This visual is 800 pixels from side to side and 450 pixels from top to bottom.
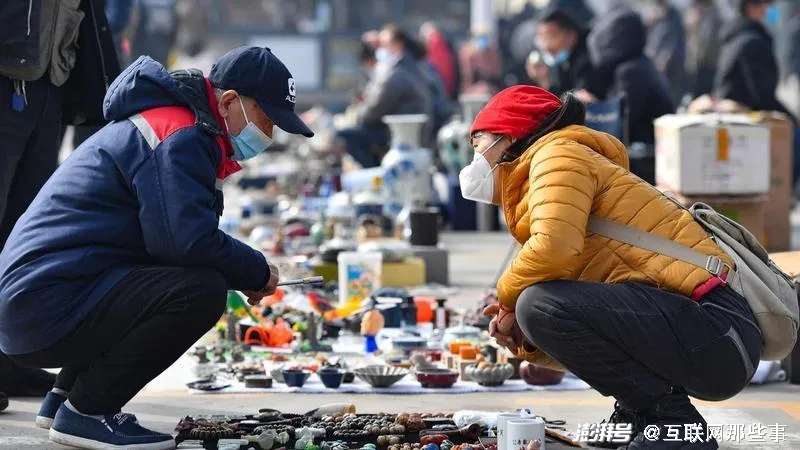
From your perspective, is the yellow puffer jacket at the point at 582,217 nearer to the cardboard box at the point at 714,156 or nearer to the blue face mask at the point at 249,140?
the blue face mask at the point at 249,140

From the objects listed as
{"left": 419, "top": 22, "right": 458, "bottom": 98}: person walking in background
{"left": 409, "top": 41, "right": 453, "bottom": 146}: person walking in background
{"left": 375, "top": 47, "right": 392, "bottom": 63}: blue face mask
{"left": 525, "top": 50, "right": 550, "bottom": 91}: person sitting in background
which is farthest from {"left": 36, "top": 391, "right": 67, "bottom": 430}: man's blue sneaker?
{"left": 419, "top": 22, "right": 458, "bottom": 98}: person walking in background

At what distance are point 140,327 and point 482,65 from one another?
717 inches

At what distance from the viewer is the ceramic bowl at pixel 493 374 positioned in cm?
635

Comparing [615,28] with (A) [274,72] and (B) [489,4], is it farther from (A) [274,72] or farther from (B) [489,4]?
(B) [489,4]

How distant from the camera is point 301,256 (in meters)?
10.3

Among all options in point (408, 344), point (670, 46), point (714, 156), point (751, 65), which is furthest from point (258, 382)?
point (670, 46)

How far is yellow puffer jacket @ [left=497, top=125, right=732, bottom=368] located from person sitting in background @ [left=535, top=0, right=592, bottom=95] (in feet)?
19.7

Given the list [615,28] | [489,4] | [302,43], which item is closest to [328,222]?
[615,28]

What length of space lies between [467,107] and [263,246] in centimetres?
304

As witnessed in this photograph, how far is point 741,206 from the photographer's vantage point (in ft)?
33.3

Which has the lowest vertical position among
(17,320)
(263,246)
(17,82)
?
(263,246)

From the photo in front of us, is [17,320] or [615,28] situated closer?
[17,320]

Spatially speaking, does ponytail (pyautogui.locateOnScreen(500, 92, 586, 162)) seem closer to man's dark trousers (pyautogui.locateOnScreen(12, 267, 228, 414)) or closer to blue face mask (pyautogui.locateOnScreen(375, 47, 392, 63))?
man's dark trousers (pyautogui.locateOnScreen(12, 267, 228, 414))

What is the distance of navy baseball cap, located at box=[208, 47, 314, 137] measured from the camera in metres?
5.16
